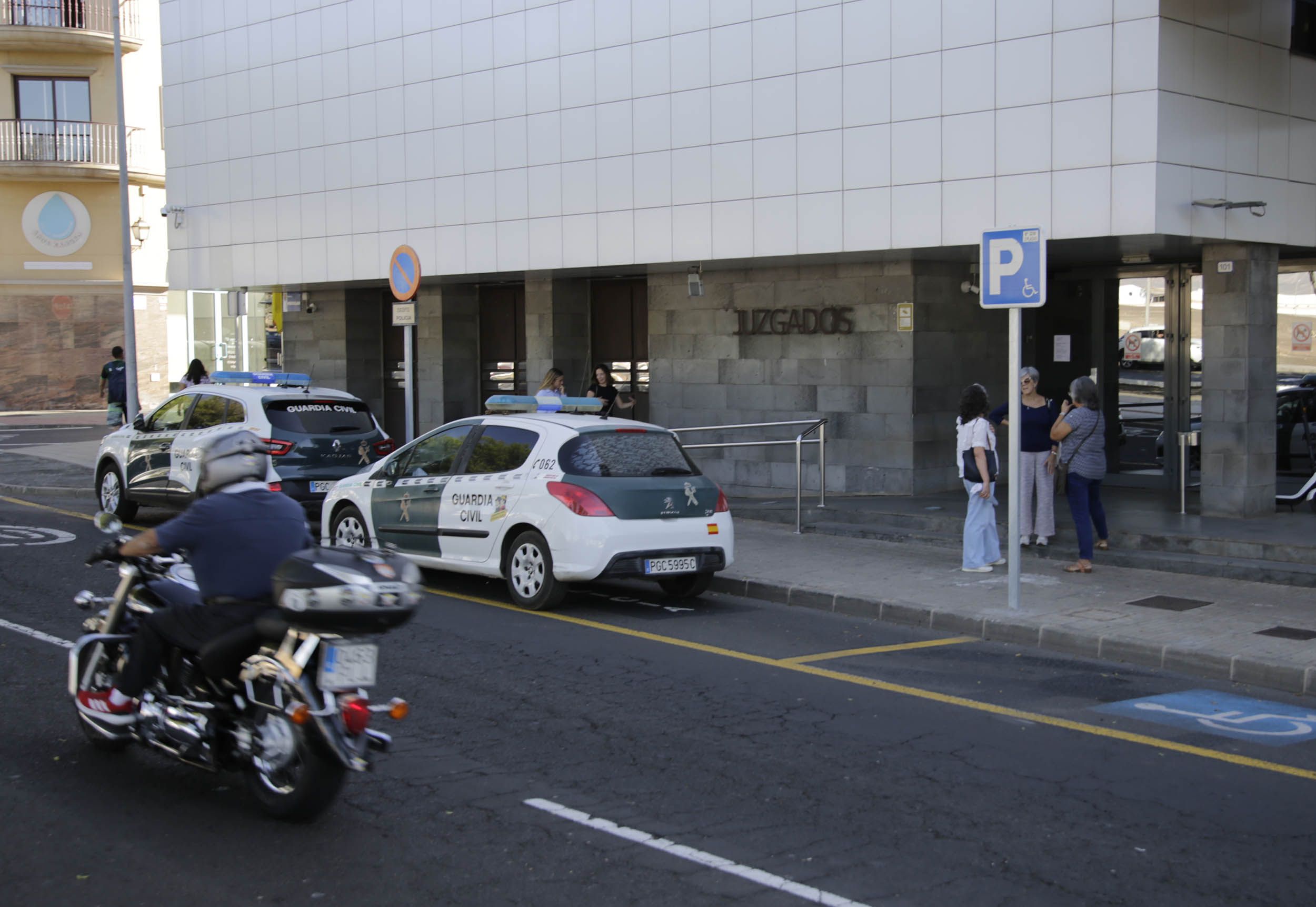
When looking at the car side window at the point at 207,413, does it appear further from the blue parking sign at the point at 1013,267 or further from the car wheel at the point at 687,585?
the blue parking sign at the point at 1013,267

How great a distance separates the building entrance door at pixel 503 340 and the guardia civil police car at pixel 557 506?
11.2m

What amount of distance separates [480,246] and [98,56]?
84.4 ft

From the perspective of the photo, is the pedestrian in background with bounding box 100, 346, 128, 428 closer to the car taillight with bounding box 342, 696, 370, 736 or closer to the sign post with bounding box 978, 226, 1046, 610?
the sign post with bounding box 978, 226, 1046, 610

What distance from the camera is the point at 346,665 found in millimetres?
5258

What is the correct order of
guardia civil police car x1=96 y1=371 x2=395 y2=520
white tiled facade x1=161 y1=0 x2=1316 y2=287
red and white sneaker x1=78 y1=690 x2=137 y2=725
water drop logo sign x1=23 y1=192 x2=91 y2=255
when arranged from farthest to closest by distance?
water drop logo sign x1=23 y1=192 x2=91 y2=255 < guardia civil police car x1=96 y1=371 x2=395 y2=520 < white tiled facade x1=161 y1=0 x2=1316 y2=287 < red and white sneaker x1=78 y1=690 x2=137 y2=725

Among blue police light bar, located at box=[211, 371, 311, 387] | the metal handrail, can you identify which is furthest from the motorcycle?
blue police light bar, located at box=[211, 371, 311, 387]

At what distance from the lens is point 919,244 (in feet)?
47.2

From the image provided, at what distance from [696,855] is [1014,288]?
6.25 meters

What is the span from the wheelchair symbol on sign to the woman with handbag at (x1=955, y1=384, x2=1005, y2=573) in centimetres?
419

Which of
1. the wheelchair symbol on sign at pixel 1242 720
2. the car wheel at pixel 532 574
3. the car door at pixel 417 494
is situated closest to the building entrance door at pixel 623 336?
the car door at pixel 417 494

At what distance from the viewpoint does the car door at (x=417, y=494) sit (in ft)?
37.6

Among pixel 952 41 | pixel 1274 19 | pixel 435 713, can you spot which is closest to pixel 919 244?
pixel 952 41

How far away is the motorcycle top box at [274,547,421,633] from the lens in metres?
5.11

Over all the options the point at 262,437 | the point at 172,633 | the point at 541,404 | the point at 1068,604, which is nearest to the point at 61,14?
the point at 262,437
